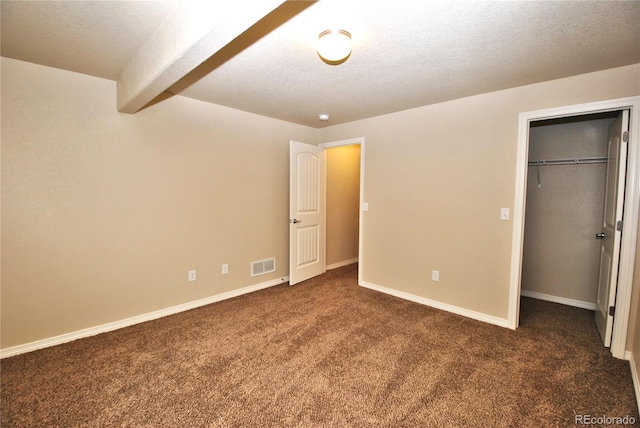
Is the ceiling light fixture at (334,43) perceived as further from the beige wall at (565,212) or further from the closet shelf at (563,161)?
the closet shelf at (563,161)

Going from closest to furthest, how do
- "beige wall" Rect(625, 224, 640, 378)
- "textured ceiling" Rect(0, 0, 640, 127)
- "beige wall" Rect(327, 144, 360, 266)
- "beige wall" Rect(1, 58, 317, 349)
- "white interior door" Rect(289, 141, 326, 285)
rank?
"textured ceiling" Rect(0, 0, 640, 127) → "beige wall" Rect(625, 224, 640, 378) → "beige wall" Rect(1, 58, 317, 349) → "white interior door" Rect(289, 141, 326, 285) → "beige wall" Rect(327, 144, 360, 266)

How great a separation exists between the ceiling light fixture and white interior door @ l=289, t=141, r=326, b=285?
2024 mm

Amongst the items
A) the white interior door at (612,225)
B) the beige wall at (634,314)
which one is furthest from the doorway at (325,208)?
the beige wall at (634,314)

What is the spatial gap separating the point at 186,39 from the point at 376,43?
47.3 inches

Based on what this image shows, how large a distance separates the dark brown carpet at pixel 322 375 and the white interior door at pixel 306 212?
1.15 meters

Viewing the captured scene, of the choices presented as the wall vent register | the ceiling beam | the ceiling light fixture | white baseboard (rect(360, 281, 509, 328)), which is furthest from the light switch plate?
the wall vent register

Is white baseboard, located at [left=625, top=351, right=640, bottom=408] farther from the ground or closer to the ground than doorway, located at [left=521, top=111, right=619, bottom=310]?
closer to the ground

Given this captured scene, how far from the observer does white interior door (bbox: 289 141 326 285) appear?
12.6 ft

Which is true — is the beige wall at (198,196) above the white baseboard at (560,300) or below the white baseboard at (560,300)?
above

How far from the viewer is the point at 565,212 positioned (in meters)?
3.35

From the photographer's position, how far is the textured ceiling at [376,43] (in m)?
1.53

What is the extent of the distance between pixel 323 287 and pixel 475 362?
206 cm

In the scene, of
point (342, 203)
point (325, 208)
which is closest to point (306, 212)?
point (325, 208)

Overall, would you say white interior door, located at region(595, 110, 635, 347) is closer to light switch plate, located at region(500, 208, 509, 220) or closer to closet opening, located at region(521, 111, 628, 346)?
closet opening, located at region(521, 111, 628, 346)
